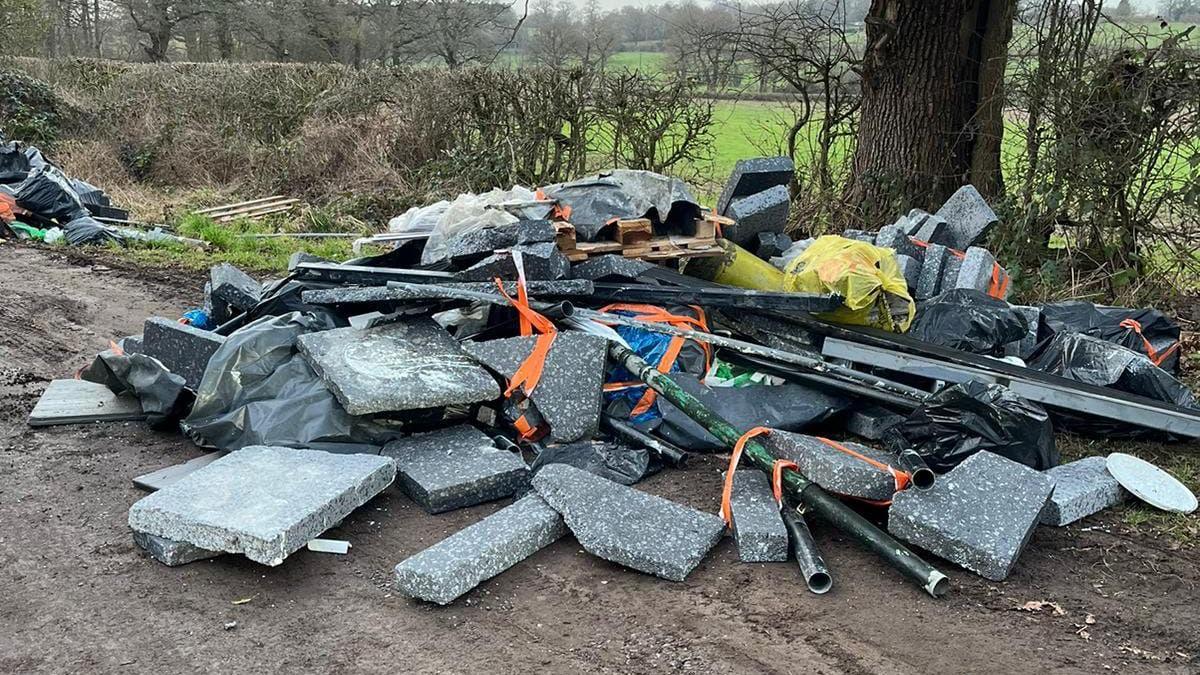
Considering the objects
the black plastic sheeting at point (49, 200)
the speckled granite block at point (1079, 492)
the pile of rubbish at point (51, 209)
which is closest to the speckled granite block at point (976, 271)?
the speckled granite block at point (1079, 492)

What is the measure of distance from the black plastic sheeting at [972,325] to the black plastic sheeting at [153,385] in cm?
446

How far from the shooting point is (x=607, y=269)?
5.86 m

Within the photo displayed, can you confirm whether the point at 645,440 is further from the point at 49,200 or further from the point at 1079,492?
the point at 49,200

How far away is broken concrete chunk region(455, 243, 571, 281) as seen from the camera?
5.52m

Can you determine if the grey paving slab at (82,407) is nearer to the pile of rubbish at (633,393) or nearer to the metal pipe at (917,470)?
the pile of rubbish at (633,393)

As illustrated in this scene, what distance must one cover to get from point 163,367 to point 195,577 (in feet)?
6.21

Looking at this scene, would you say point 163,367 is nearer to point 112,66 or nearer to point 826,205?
point 826,205

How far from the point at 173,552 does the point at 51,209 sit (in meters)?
9.32

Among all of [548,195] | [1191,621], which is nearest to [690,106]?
[548,195]

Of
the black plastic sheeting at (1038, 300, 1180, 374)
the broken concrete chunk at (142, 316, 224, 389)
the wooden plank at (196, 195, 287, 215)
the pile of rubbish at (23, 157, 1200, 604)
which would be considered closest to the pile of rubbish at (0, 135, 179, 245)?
the wooden plank at (196, 195, 287, 215)

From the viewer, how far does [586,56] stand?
40.2 ft

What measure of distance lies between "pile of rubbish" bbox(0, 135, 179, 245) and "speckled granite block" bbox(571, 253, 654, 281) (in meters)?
6.81

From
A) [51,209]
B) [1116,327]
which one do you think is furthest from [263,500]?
[51,209]

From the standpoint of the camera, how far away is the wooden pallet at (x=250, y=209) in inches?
488
